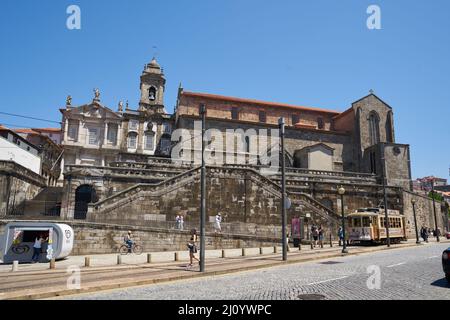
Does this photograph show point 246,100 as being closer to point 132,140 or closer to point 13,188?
point 132,140

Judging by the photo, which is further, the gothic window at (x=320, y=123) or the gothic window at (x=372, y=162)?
the gothic window at (x=320, y=123)

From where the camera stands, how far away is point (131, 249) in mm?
21219

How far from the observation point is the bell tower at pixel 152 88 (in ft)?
167

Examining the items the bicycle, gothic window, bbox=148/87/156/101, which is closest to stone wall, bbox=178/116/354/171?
gothic window, bbox=148/87/156/101

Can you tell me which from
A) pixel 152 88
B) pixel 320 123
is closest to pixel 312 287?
pixel 320 123

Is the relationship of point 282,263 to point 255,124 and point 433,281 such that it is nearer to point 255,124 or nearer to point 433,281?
point 433,281

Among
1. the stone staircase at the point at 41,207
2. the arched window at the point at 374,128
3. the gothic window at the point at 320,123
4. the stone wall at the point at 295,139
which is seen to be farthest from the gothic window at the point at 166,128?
the arched window at the point at 374,128

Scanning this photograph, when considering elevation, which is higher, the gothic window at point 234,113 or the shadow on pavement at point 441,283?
the gothic window at point 234,113

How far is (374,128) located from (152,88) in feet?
115

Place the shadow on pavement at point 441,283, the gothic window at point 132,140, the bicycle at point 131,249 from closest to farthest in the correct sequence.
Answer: the shadow on pavement at point 441,283 < the bicycle at point 131,249 < the gothic window at point 132,140

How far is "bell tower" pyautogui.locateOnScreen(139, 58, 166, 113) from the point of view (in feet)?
167

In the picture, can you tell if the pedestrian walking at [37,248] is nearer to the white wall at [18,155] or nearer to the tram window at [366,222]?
the white wall at [18,155]

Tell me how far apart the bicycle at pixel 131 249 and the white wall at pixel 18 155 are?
21230 millimetres
